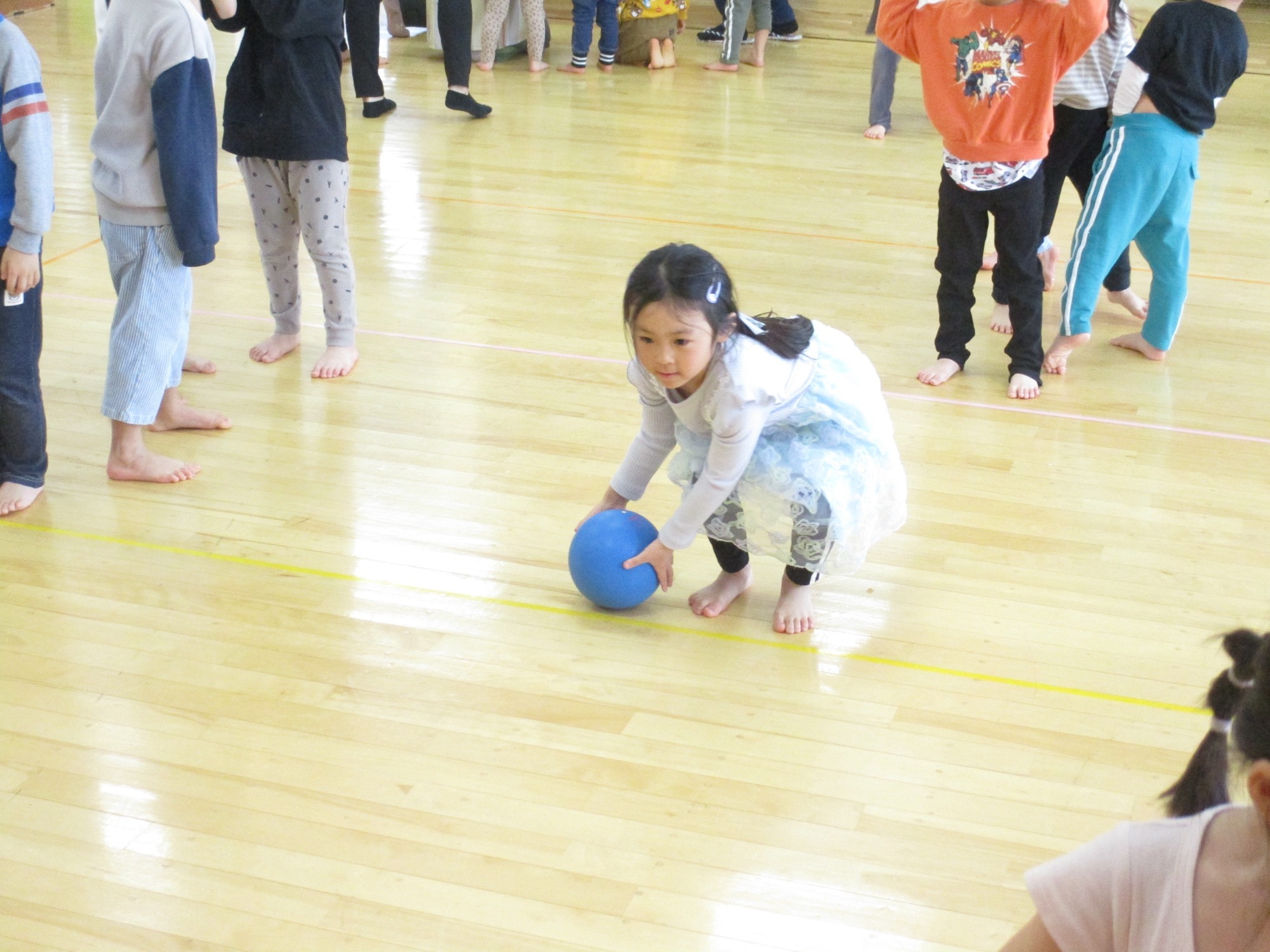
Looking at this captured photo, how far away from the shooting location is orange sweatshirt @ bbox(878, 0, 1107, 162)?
9.80 feet

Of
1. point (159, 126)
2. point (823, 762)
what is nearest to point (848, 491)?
point (823, 762)

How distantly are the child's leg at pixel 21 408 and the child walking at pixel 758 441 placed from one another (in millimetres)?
1203

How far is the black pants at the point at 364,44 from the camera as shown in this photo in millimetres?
5785

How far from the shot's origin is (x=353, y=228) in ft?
14.7

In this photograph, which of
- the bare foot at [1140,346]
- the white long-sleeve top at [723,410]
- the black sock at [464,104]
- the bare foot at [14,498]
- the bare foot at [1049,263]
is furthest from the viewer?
the black sock at [464,104]

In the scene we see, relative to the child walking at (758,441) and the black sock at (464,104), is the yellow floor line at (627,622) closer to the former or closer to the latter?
the child walking at (758,441)

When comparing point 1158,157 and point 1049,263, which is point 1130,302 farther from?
point 1158,157

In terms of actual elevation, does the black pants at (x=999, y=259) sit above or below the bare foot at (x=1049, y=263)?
above

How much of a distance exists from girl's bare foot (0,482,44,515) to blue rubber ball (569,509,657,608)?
1.19 m

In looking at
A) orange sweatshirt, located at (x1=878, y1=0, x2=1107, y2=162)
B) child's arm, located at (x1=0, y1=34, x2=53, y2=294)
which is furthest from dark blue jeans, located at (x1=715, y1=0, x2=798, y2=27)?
child's arm, located at (x1=0, y1=34, x2=53, y2=294)

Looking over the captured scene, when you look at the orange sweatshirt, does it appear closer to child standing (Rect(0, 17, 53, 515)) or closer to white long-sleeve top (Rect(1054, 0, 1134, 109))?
white long-sleeve top (Rect(1054, 0, 1134, 109))

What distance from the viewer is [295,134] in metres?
3.09

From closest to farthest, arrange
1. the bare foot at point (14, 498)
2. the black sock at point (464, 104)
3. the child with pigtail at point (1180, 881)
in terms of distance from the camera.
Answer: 1. the child with pigtail at point (1180, 881)
2. the bare foot at point (14, 498)
3. the black sock at point (464, 104)

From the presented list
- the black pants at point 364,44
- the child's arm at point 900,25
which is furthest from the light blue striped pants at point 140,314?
the black pants at point 364,44
